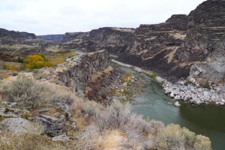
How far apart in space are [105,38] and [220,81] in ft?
391

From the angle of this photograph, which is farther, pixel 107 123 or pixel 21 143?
pixel 107 123

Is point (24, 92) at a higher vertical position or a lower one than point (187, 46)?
lower

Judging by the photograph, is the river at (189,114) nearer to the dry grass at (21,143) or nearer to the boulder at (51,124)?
the boulder at (51,124)

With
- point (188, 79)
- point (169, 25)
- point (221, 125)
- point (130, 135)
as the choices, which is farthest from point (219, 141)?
point (169, 25)

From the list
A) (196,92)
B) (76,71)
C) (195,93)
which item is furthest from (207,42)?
(76,71)

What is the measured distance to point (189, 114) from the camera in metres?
42.2

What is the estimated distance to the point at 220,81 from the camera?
188ft

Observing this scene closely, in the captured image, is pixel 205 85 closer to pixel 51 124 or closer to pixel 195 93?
pixel 195 93

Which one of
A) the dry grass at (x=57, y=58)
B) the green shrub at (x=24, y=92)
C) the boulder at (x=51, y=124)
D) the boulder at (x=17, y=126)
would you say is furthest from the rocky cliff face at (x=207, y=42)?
the boulder at (x=17, y=126)

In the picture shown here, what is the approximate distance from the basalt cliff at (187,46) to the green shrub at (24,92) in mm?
49695

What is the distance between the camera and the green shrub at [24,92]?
15.8 m

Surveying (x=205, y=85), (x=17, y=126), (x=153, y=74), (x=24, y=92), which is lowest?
(x=153, y=74)

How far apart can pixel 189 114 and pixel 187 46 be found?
36.4m

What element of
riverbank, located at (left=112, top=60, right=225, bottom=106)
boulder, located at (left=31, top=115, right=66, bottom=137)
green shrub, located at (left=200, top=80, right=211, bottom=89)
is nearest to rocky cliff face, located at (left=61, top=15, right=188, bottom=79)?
riverbank, located at (left=112, top=60, right=225, bottom=106)
